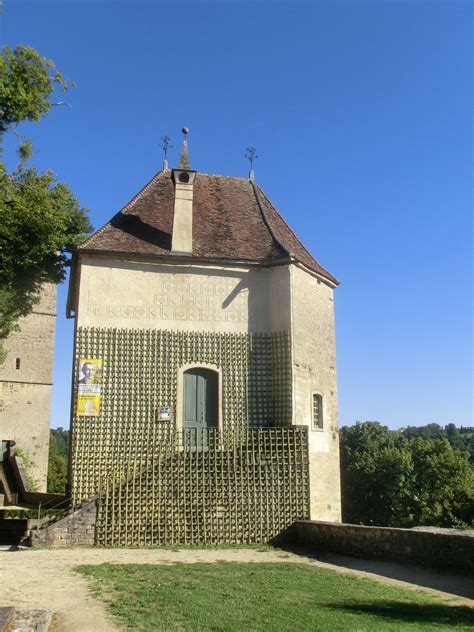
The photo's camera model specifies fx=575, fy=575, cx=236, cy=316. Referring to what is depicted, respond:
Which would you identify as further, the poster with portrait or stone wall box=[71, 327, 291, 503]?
the poster with portrait

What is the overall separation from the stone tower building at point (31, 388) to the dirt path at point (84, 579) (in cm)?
1751

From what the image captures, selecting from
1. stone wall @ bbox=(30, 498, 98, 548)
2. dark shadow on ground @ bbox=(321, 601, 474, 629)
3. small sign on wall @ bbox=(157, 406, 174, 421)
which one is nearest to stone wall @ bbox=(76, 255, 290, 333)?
small sign on wall @ bbox=(157, 406, 174, 421)

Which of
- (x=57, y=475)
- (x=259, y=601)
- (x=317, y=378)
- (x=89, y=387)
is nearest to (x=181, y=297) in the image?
(x=89, y=387)

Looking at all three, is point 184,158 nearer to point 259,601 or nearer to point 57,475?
point 259,601

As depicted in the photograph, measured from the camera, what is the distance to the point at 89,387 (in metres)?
16.6

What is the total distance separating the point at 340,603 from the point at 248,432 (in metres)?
8.65

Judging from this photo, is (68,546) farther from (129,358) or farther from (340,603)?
(340,603)

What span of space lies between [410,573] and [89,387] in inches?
385

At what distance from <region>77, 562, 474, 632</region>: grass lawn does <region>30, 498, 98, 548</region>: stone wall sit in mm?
3233

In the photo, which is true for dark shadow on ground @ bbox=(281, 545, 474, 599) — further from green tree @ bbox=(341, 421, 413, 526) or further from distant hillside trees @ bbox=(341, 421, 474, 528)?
green tree @ bbox=(341, 421, 413, 526)

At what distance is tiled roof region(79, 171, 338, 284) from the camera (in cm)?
1838

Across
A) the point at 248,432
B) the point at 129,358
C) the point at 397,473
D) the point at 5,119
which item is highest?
the point at 5,119

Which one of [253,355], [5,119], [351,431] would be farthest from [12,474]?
[351,431]

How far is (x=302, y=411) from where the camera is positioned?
1769cm
